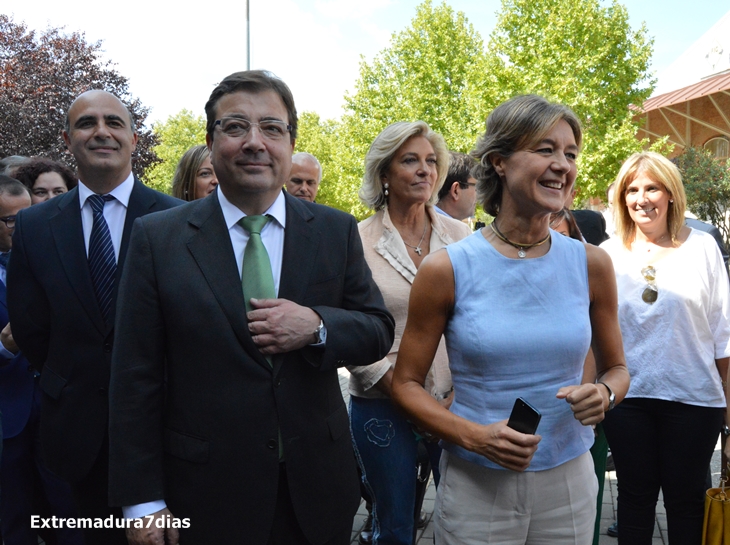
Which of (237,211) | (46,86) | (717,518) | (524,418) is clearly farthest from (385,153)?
(46,86)

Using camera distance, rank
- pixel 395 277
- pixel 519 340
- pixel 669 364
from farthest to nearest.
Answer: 1. pixel 669 364
2. pixel 395 277
3. pixel 519 340

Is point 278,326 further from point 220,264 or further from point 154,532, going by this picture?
point 154,532

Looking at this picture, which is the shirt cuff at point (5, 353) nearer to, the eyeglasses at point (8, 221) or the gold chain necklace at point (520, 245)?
the eyeglasses at point (8, 221)

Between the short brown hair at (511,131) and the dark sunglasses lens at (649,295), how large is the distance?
1487mm

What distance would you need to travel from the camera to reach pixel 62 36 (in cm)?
2252

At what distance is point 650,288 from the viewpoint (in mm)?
3553

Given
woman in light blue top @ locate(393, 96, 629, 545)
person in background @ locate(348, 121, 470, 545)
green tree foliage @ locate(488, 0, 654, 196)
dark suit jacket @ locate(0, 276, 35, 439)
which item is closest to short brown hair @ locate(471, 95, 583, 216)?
woman in light blue top @ locate(393, 96, 629, 545)

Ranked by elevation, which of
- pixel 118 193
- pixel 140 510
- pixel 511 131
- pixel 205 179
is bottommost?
pixel 140 510

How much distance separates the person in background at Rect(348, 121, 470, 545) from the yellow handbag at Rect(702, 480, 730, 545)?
4.75ft

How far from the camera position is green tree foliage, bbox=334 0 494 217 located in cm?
3123

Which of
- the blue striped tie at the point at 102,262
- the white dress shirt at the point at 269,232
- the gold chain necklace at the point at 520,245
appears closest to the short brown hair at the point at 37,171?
the blue striped tie at the point at 102,262

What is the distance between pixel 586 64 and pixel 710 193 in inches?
260

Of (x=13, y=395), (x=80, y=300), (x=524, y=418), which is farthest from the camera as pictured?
(x=13, y=395)

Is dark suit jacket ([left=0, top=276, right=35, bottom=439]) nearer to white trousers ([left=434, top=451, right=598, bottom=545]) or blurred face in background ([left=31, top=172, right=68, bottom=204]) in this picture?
blurred face in background ([left=31, top=172, right=68, bottom=204])
